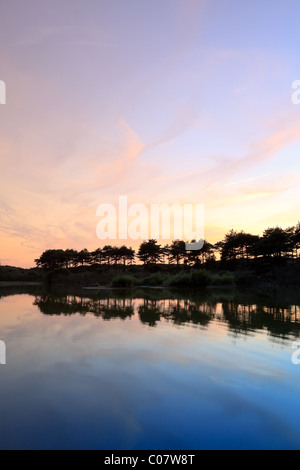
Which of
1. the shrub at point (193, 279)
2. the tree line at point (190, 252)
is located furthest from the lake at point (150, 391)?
the tree line at point (190, 252)

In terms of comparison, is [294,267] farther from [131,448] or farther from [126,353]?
[131,448]

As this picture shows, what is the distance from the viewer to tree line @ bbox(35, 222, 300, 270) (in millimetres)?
44094

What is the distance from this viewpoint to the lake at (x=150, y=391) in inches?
122

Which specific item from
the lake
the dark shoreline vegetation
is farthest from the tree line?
the lake

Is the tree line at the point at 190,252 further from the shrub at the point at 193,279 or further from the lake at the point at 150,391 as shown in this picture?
the lake at the point at 150,391

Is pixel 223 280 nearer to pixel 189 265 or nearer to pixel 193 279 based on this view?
pixel 193 279

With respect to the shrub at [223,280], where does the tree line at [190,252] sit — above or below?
above

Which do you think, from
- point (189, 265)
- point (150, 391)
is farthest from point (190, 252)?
point (150, 391)

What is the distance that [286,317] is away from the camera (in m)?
11.2

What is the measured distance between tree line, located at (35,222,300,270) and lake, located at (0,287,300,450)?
38886mm

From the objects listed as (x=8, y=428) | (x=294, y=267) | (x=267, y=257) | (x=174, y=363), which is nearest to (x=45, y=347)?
(x=174, y=363)

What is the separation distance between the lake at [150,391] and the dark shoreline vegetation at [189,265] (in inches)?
967

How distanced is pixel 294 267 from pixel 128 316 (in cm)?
3298
